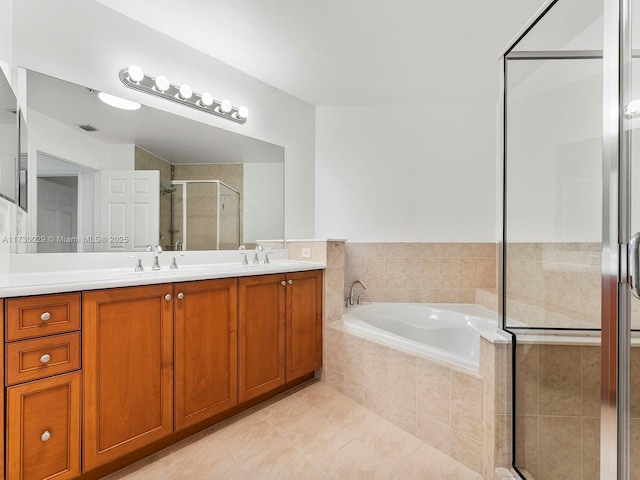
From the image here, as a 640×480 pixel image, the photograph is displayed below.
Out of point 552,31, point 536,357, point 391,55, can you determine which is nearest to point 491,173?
point 391,55

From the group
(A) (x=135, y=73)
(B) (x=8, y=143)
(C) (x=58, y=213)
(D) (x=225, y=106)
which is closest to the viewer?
(B) (x=8, y=143)

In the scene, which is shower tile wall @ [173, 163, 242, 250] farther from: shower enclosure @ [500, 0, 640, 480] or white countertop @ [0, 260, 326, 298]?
shower enclosure @ [500, 0, 640, 480]

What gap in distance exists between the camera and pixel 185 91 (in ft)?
6.68

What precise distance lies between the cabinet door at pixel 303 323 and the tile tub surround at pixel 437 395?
18cm

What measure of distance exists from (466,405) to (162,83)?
2.54 meters

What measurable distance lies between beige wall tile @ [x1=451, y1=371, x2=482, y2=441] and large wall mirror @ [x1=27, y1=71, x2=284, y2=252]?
174 centimetres

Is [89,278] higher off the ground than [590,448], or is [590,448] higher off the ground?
[89,278]

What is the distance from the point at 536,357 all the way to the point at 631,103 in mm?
978

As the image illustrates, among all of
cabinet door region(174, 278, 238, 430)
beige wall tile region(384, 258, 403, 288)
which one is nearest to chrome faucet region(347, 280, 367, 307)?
beige wall tile region(384, 258, 403, 288)

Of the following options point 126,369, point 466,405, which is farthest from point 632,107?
point 126,369

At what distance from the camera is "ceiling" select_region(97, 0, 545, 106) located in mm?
1730

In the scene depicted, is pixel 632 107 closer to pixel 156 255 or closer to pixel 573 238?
pixel 573 238

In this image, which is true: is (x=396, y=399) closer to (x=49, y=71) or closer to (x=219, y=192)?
(x=219, y=192)

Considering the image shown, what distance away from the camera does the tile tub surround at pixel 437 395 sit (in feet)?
4.29
